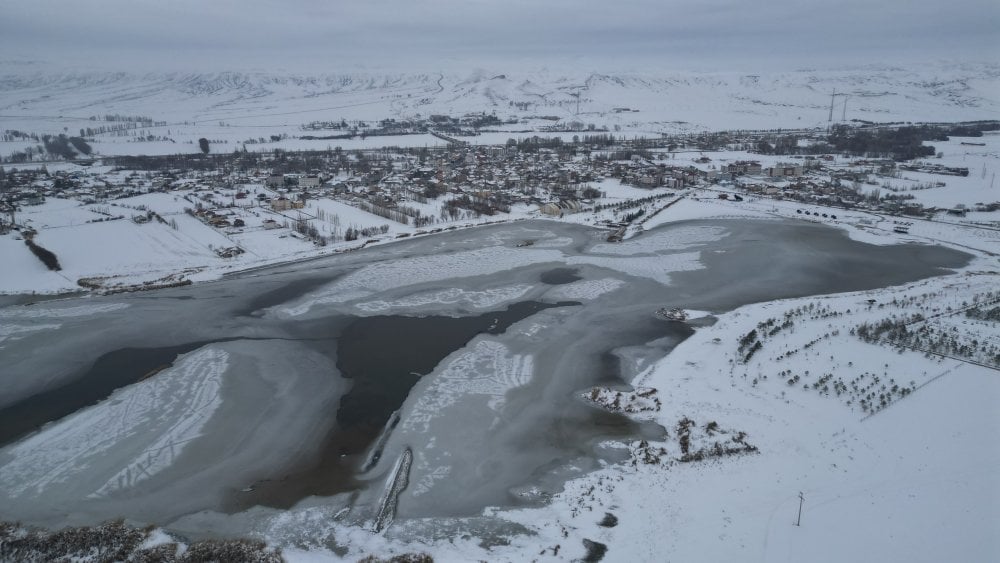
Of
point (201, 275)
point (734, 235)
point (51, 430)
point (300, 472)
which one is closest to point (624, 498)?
point (300, 472)

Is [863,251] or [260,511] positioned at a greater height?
[863,251]

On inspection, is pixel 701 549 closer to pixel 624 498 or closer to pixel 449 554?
pixel 624 498

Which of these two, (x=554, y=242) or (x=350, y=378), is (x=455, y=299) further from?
(x=554, y=242)

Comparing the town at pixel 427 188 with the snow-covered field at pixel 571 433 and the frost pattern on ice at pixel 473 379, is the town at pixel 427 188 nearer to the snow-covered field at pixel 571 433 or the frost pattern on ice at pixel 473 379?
the snow-covered field at pixel 571 433

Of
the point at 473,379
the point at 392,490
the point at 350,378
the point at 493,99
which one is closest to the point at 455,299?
the point at 473,379

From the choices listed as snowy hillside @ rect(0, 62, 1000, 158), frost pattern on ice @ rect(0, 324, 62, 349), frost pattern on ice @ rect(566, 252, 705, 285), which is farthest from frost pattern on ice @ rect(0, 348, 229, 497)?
snowy hillside @ rect(0, 62, 1000, 158)
